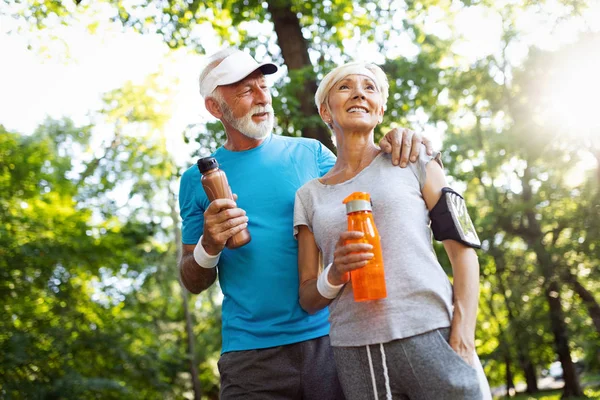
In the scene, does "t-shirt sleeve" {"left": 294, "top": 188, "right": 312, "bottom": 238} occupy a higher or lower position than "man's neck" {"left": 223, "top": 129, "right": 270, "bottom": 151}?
lower

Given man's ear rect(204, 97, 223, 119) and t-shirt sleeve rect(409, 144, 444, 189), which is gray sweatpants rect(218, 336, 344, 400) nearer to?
t-shirt sleeve rect(409, 144, 444, 189)

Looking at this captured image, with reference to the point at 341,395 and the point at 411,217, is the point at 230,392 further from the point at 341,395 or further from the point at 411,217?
the point at 411,217

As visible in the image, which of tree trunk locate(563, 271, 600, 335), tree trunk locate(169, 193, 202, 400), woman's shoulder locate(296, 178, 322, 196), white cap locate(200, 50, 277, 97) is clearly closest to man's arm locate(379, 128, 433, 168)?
woman's shoulder locate(296, 178, 322, 196)

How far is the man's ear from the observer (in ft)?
11.0

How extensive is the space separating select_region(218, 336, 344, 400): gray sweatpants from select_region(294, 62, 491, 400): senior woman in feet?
1.18

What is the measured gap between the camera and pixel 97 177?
21750 mm

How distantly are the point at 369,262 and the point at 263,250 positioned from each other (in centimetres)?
90

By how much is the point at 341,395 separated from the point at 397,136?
Answer: 1243 millimetres

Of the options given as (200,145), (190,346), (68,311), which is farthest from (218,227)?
(190,346)

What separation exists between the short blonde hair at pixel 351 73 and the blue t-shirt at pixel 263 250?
0.53 meters

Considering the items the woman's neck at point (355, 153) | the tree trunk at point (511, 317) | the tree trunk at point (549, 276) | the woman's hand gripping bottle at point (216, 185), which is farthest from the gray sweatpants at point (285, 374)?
the tree trunk at point (511, 317)

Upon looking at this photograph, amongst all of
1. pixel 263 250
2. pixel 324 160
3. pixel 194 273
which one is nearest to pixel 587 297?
pixel 324 160

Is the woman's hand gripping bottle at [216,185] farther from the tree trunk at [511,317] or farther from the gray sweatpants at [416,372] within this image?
the tree trunk at [511,317]

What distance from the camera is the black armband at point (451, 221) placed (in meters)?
2.38
